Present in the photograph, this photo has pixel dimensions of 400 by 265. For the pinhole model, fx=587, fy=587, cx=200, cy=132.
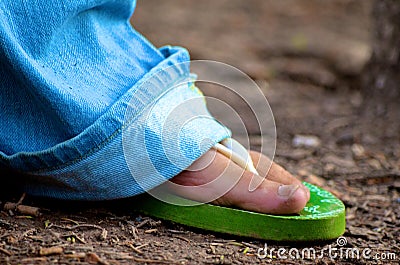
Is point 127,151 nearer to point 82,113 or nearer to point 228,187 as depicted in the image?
point 82,113

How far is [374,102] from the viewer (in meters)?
2.50

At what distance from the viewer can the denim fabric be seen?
4.12ft

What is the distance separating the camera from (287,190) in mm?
1291

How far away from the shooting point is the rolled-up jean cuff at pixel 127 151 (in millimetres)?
1262

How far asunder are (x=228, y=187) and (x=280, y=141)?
931 mm

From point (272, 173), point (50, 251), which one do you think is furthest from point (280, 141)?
point (50, 251)

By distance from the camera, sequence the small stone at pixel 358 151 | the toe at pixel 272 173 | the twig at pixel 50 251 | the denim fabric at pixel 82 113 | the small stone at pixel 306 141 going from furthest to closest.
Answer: the small stone at pixel 306 141 → the small stone at pixel 358 151 → the toe at pixel 272 173 → the denim fabric at pixel 82 113 → the twig at pixel 50 251

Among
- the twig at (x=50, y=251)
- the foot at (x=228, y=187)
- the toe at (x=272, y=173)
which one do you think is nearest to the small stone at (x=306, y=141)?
the toe at (x=272, y=173)

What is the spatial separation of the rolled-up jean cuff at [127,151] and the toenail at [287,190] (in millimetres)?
184

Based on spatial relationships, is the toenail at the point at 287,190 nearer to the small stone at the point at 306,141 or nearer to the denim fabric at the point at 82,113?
the denim fabric at the point at 82,113

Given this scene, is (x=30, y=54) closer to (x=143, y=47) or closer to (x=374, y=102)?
(x=143, y=47)

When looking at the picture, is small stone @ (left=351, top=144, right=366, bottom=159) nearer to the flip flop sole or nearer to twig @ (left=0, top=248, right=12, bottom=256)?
the flip flop sole

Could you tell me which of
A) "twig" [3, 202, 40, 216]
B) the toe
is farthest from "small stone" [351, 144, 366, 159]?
"twig" [3, 202, 40, 216]

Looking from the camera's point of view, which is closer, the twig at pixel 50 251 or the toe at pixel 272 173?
the twig at pixel 50 251
